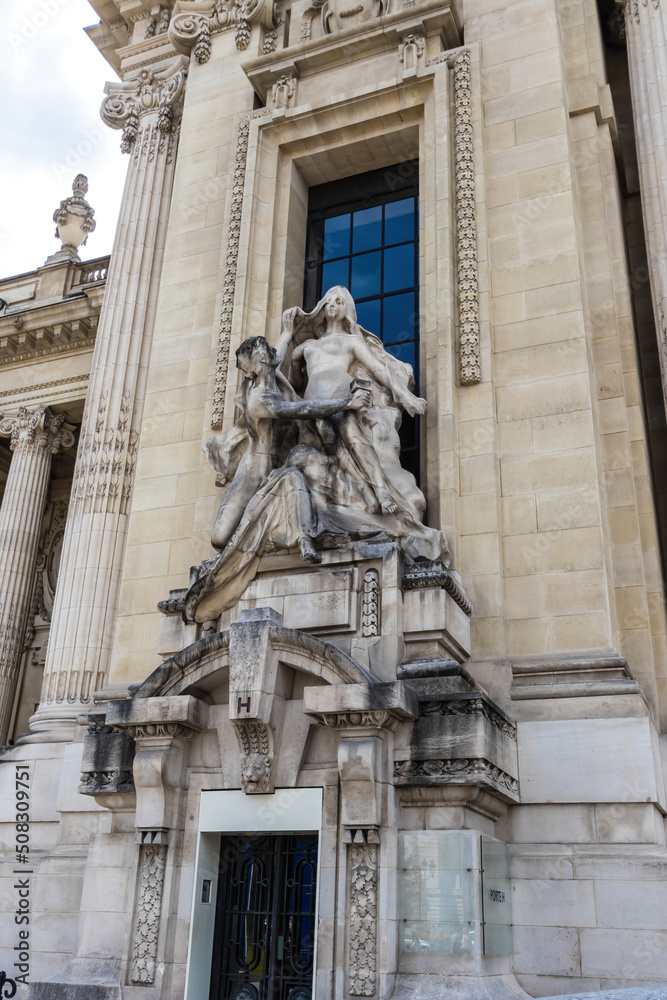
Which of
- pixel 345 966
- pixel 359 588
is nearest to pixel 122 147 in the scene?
pixel 359 588

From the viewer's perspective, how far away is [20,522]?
85.7ft

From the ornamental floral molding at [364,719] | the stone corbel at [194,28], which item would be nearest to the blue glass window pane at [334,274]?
the stone corbel at [194,28]

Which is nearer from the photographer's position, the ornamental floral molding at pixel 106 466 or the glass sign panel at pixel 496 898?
the glass sign panel at pixel 496 898

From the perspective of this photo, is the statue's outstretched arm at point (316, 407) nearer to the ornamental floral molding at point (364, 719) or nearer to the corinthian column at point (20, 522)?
the ornamental floral molding at point (364, 719)

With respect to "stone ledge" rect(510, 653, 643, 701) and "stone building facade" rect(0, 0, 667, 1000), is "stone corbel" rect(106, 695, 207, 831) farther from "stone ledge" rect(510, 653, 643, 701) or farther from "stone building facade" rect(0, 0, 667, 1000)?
"stone ledge" rect(510, 653, 643, 701)

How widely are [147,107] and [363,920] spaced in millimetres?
20182

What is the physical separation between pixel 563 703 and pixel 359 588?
10.1 ft

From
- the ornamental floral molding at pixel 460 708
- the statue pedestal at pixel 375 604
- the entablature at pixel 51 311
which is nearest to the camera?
the ornamental floral molding at pixel 460 708

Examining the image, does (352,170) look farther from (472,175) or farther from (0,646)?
(0,646)

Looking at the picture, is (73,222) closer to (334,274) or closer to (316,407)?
(334,274)

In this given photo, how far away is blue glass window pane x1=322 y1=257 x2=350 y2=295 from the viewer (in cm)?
1850

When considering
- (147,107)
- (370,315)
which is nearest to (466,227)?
(370,315)

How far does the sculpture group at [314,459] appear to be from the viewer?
13.4 meters

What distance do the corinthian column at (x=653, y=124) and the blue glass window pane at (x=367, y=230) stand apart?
4.96 meters
